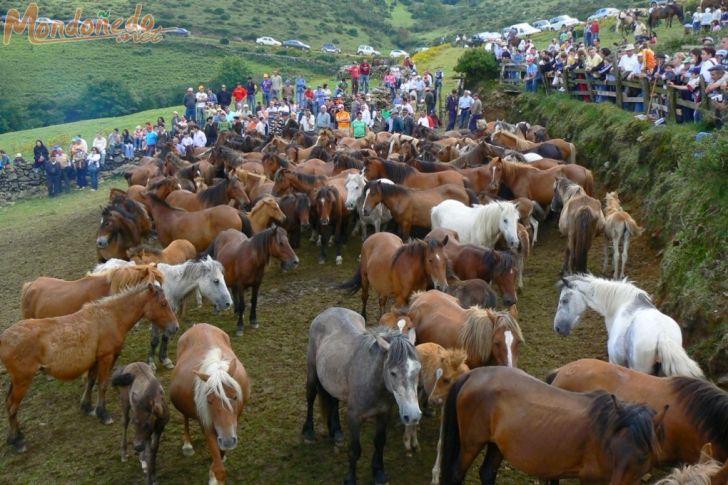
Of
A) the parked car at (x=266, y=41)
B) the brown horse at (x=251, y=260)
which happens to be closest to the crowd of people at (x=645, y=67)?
the brown horse at (x=251, y=260)

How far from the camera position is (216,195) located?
48.6 ft

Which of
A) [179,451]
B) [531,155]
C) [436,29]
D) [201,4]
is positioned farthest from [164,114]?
[436,29]

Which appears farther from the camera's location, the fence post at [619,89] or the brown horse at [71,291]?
the fence post at [619,89]

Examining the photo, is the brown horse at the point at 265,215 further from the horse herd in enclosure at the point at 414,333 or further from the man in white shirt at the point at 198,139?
the man in white shirt at the point at 198,139

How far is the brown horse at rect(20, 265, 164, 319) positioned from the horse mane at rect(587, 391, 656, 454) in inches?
243

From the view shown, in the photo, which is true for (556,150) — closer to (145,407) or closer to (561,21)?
(145,407)

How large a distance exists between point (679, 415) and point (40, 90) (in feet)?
199

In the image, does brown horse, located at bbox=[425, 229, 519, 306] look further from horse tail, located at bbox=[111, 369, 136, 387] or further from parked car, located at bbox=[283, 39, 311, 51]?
parked car, located at bbox=[283, 39, 311, 51]

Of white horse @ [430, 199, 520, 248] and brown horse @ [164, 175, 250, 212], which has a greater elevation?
white horse @ [430, 199, 520, 248]

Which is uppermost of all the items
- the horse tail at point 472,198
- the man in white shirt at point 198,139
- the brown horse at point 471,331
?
the brown horse at point 471,331

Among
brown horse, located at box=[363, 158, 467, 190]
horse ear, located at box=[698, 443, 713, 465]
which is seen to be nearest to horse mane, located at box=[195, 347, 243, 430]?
horse ear, located at box=[698, 443, 713, 465]

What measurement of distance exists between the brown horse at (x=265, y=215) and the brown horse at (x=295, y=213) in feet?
1.55

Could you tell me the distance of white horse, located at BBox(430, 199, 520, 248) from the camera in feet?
37.8

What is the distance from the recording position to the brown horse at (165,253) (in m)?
10.9
